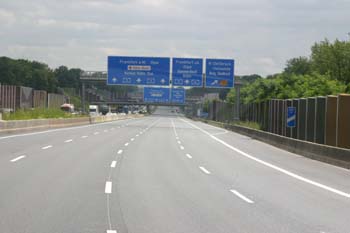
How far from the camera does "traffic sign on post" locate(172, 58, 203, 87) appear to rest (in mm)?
73125

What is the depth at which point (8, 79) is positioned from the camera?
6703 inches

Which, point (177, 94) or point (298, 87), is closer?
point (298, 87)

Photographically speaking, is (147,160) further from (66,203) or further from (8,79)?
(8,79)

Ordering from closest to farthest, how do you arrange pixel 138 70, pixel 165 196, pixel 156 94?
pixel 165 196, pixel 138 70, pixel 156 94

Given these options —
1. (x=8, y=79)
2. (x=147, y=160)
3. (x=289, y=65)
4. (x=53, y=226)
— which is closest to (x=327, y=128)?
(x=147, y=160)

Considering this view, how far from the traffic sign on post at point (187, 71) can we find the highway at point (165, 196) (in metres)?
47.5

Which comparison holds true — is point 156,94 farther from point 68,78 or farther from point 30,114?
point 68,78

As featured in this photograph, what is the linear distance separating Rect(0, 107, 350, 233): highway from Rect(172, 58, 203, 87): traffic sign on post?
1872 inches

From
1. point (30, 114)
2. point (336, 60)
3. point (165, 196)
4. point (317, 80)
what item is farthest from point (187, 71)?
point (165, 196)

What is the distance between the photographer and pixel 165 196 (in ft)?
47.8

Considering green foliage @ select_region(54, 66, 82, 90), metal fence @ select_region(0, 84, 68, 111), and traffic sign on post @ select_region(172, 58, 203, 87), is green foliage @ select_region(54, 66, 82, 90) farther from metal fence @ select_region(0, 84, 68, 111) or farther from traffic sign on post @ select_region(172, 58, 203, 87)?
traffic sign on post @ select_region(172, 58, 203, 87)

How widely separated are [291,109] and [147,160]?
51.4 ft

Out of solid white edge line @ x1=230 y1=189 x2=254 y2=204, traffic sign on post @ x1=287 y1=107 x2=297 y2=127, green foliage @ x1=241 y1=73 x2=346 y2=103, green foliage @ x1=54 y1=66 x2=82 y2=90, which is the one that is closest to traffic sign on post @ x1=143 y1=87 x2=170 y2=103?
green foliage @ x1=241 y1=73 x2=346 y2=103

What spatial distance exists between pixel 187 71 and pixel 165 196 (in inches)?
2331
